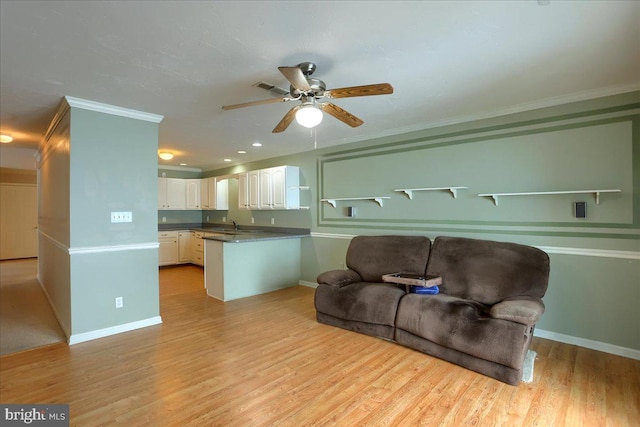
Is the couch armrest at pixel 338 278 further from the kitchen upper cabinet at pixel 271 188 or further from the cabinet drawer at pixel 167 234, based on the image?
the cabinet drawer at pixel 167 234

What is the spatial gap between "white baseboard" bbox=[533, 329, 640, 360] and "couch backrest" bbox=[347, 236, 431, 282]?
54.3 inches

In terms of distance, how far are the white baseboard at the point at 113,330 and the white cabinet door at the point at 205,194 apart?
13.9ft

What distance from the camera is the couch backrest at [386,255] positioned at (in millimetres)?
3732

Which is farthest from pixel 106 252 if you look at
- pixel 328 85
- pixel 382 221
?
pixel 382 221

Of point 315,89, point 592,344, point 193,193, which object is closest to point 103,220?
point 315,89

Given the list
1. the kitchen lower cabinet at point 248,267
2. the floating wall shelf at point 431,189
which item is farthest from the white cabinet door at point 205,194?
the floating wall shelf at point 431,189

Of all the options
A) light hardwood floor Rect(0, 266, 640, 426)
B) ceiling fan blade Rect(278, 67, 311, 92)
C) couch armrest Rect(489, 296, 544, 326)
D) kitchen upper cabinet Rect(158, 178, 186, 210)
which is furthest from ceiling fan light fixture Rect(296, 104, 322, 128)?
kitchen upper cabinet Rect(158, 178, 186, 210)

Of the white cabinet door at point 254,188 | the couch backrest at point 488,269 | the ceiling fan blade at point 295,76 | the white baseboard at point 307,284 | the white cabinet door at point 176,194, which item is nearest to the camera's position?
the ceiling fan blade at point 295,76

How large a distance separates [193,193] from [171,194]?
0.54 meters

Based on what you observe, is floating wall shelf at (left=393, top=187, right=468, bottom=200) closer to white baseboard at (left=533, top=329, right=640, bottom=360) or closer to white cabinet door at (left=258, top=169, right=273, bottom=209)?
white baseboard at (left=533, top=329, right=640, bottom=360)

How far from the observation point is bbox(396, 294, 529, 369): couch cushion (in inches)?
95.7

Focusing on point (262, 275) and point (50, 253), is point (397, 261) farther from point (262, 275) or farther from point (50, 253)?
point (50, 253)

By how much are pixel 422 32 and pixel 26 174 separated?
36.8 feet

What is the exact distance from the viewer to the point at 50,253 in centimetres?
445
